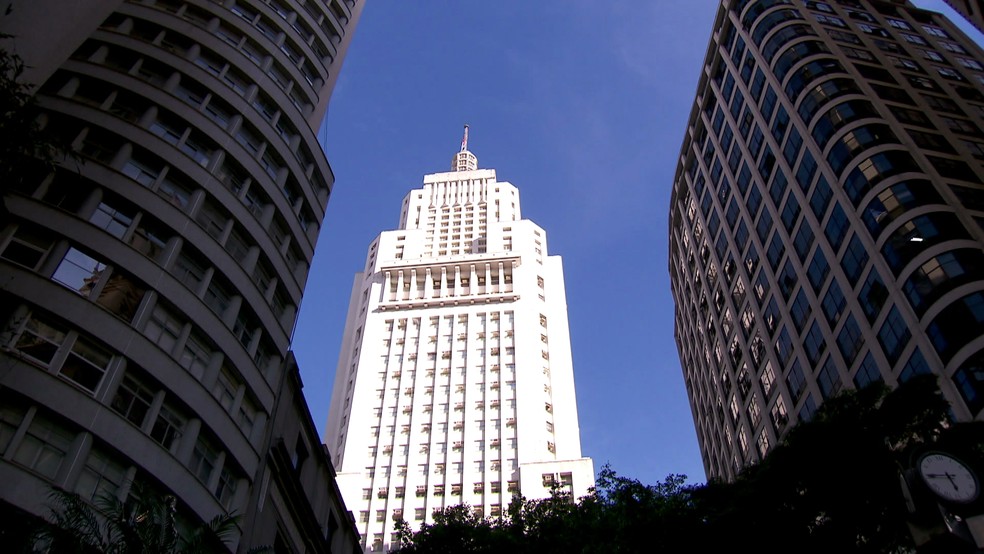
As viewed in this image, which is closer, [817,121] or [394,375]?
[817,121]

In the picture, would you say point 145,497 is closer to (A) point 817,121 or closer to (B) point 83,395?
(B) point 83,395

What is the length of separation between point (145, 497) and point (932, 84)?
2393 inches

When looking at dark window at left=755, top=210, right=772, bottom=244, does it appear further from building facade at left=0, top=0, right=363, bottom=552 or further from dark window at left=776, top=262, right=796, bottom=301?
building facade at left=0, top=0, right=363, bottom=552

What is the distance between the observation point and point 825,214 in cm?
5234

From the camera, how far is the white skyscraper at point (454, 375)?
7144cm

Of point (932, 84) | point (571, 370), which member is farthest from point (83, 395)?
point (571, 370)

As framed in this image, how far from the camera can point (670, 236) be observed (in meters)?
Answer: 86.0

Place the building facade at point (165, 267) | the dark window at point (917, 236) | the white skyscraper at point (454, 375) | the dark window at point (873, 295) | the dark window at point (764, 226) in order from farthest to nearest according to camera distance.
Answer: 1. the white skyscraper at point (454, 375)
2. the dark window at point (764, 226)
3. the dark window at point (873, 295)
4. the dark window at point (917, 236)
5. the building facade at point (165, 267)

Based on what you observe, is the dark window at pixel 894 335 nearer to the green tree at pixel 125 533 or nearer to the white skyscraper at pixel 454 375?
the white skyscraper at pixel 454 375

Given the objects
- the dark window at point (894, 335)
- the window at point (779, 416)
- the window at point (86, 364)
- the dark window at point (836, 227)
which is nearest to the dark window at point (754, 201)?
the dark window at point (836, 227)

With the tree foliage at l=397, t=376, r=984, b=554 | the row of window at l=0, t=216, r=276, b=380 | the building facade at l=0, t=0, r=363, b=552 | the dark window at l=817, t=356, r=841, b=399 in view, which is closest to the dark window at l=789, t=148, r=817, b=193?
the dark window at l=817, t=356, r=841, b=399

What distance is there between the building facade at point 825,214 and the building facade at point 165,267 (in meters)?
20.9

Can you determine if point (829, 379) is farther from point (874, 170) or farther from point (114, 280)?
point (114, 280)

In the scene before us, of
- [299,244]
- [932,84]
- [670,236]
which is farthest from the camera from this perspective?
[670,236]
